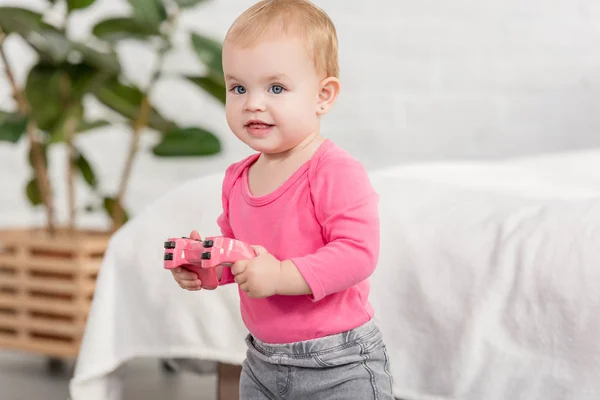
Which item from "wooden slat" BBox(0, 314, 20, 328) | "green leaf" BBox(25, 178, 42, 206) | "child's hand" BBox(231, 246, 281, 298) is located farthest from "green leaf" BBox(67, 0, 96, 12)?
"child's hand" BBox(231, 246, 281, 298)

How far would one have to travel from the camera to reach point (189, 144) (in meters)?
2.12

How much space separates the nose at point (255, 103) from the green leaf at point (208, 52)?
1165 millimetres

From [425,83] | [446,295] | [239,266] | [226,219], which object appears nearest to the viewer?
[239,266]

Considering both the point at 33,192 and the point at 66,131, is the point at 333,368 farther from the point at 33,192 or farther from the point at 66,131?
the point at 33,192

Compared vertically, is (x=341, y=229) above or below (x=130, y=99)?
below

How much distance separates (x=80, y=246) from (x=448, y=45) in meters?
1.44

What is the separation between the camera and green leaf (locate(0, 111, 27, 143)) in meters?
1.99

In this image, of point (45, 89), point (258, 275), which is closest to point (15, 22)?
point (45, 89)

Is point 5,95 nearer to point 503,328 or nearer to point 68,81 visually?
point 68,81

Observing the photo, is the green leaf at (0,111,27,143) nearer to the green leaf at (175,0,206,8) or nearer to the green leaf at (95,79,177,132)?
the green leaf at (95,79,177,132)

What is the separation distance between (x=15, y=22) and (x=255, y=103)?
123cm

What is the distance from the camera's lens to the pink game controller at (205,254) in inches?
34.0

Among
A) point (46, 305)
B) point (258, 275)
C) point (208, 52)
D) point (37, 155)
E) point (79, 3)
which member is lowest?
point (46, 305)

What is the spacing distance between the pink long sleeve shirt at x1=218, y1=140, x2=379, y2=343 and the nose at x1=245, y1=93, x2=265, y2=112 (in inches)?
3.4
